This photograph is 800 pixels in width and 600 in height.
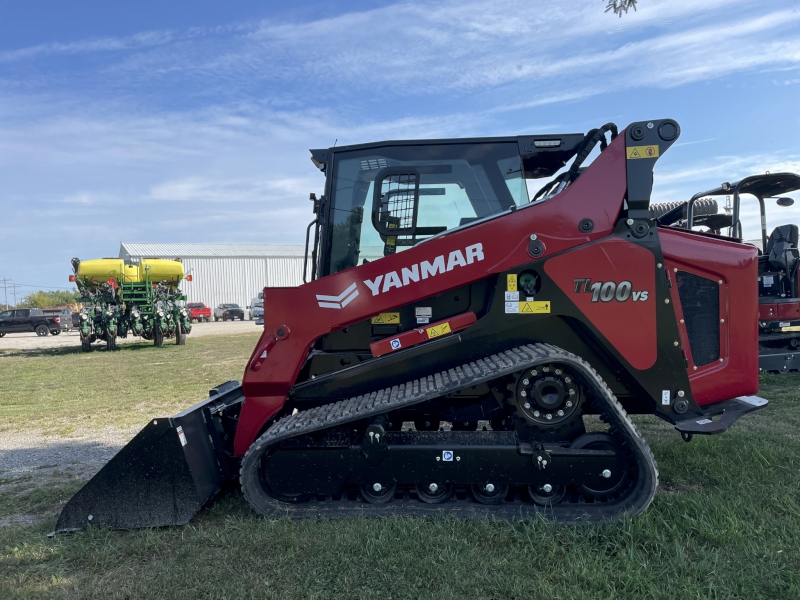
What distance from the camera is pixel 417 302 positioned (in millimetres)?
4336

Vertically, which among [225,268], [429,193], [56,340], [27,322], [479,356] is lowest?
[56,340]

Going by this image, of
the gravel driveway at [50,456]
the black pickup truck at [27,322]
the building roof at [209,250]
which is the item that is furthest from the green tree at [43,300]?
the gravel driveway at [50,456]

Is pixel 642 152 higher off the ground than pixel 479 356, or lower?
higher

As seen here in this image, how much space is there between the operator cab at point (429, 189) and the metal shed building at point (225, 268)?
5428 cm

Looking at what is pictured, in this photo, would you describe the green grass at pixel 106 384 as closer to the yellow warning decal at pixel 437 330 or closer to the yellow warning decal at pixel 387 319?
the yellow warning decal at pixel 387 319

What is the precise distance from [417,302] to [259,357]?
118cm

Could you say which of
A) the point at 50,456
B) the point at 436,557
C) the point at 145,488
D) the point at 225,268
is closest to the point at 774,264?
the point at 436,557

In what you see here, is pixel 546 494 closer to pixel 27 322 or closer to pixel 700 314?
pixel 700 314

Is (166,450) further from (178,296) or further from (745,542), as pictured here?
(178,296)

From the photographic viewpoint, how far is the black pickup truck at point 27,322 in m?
34.0

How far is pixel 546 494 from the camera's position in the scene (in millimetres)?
3918

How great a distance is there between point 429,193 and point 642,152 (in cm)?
150

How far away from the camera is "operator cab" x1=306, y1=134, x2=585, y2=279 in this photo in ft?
14.9

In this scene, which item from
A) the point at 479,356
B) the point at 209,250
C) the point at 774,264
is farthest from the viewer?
the point at 209,250
